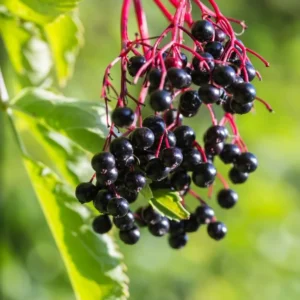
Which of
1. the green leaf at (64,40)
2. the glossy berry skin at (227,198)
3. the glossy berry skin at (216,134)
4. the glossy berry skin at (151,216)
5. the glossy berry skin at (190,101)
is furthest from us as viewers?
the green leaf at (64,40)

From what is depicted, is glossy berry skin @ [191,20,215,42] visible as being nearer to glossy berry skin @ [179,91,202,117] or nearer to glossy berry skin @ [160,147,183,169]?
glossy berry skin @ [179,91,202,117]

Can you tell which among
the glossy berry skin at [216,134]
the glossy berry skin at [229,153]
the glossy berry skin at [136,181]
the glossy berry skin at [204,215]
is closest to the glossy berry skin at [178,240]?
the glossy berry skin at [204,215]

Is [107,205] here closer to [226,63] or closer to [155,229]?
[155,229]

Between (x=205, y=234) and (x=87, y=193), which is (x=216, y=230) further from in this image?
(x=205, y=234)

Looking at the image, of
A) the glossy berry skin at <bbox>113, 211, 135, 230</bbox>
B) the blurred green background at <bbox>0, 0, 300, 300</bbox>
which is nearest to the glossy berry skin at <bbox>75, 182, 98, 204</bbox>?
the glossy berry skin at <bbox>113, 211, 135, 230</bbox>

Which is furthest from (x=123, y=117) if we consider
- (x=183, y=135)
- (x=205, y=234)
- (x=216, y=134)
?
(x=205, y=234)

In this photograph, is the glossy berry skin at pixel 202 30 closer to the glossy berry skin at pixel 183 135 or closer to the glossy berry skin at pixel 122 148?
the glossy berry skin at pixel 183 135

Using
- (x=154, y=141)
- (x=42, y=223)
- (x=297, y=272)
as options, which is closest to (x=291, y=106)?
(x=297, y=272)
